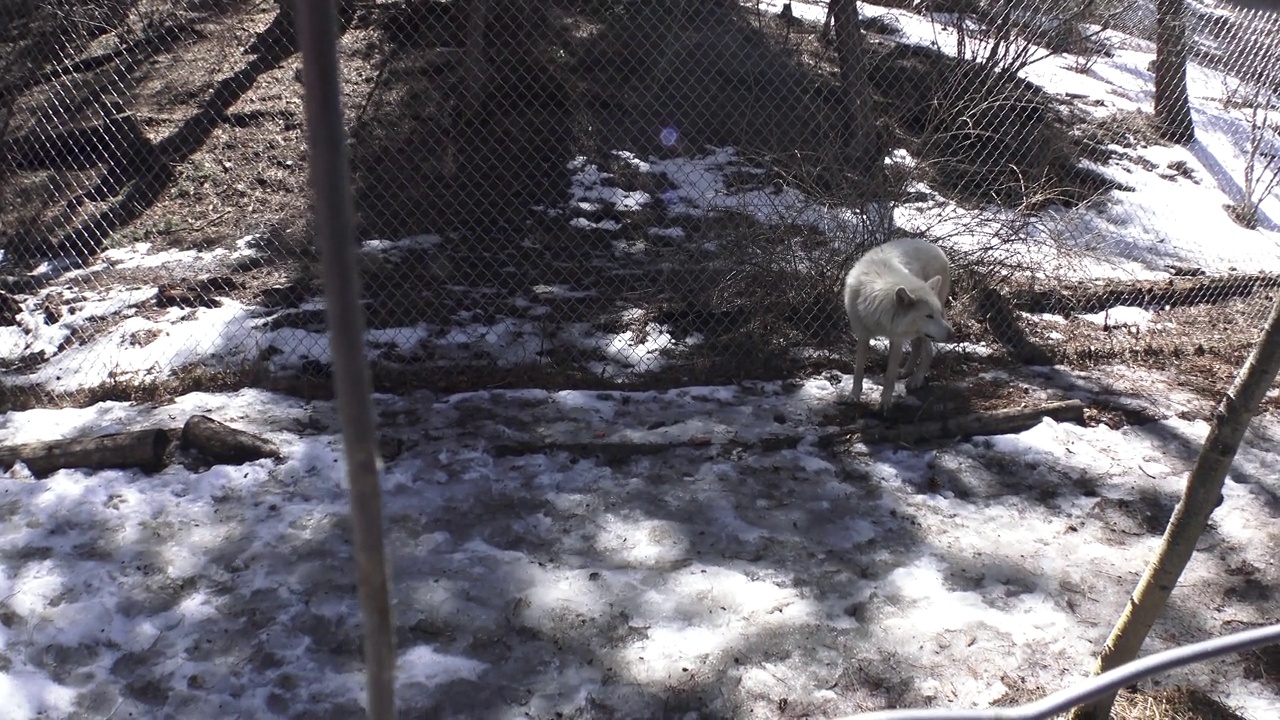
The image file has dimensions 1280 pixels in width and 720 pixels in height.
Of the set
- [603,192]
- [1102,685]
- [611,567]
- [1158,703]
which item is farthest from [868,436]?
[603,192]

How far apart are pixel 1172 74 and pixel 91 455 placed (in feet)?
37.4

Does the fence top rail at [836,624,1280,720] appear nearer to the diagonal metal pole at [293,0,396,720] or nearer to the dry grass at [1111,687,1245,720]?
the diagonal metal pole at [293,0,396,720]

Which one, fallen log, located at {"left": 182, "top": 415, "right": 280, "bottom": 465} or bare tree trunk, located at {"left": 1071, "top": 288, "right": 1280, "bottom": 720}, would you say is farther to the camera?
fallen log, located at {"left": 182, "top": 415, "right": 280, "bottom": 465}

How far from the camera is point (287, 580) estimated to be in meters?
3.77

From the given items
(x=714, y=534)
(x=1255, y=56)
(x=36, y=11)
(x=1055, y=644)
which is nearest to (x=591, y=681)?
(x=714, y=534)

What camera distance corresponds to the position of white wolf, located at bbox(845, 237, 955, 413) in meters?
5.17

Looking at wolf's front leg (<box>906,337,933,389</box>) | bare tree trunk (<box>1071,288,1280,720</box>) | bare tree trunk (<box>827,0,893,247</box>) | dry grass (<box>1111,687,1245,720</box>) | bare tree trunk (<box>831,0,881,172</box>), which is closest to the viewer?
bare tree trunk (<box>1071,288,1280,720</box>)

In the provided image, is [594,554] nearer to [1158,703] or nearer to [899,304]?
[1158,703]

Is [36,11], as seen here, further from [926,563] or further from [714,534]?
[926,563]

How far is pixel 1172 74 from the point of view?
33.6 ft

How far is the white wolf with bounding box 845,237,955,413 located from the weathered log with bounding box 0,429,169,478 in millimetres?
4041

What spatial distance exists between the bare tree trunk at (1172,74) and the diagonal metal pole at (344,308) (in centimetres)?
1079

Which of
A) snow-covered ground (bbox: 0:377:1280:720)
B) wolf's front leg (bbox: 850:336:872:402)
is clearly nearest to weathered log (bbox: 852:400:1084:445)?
snow-covered ground (bbox: 0:377:1280:720)

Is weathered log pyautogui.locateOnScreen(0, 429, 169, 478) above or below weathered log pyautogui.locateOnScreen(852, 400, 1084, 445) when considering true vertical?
below
